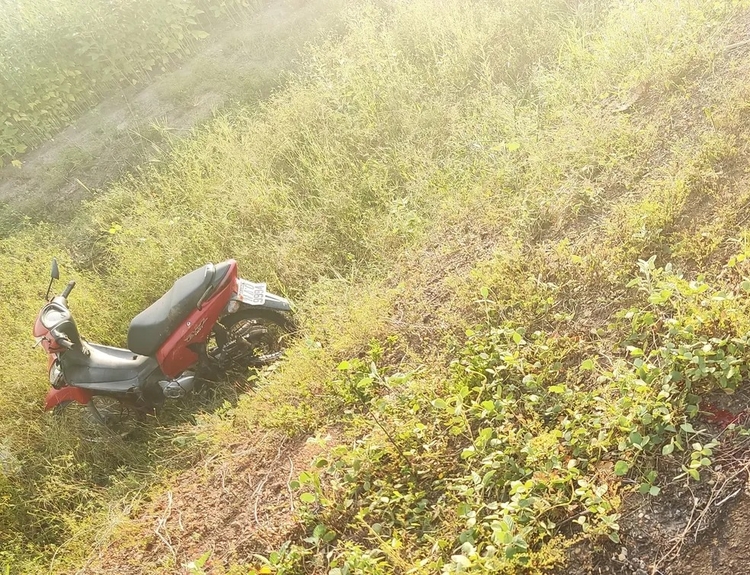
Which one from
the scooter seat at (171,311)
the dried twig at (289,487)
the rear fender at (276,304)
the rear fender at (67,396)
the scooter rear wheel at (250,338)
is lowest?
the dried twig at (289,487)

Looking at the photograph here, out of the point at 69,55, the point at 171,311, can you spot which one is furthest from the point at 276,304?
the point at 69,55

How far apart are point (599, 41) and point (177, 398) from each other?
5060mm

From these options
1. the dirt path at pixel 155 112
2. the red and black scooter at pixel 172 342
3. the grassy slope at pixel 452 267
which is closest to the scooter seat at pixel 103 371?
the red and black scooter at pixel 172 342

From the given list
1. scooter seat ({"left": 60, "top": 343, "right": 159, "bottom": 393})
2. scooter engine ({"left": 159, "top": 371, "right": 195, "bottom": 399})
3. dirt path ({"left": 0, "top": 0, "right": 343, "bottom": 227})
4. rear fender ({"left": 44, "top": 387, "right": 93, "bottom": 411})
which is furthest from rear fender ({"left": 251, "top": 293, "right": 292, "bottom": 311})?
dirt path ({"left": 0, "top": 0, "right": 343, "bottom": 227})

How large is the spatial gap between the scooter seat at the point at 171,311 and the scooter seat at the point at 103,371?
25cm

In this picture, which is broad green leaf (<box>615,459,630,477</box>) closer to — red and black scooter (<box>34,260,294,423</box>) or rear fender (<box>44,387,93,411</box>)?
red and black scooter (<box>34,260,294,423</box>)

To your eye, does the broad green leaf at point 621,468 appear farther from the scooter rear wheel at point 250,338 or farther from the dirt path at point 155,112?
the dirt path at point 155,112

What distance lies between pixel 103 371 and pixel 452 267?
2.93m

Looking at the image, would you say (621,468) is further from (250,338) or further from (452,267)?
(250,338)

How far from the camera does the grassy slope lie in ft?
8.95

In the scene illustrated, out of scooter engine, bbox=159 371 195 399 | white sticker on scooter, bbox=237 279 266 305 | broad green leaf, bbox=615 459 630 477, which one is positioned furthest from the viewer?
scooter engine, bbox=159 371 195 399

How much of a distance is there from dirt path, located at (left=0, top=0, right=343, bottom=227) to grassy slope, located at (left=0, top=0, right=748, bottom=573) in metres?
0.68

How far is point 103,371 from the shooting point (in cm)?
454

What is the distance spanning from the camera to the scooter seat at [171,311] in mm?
4312
